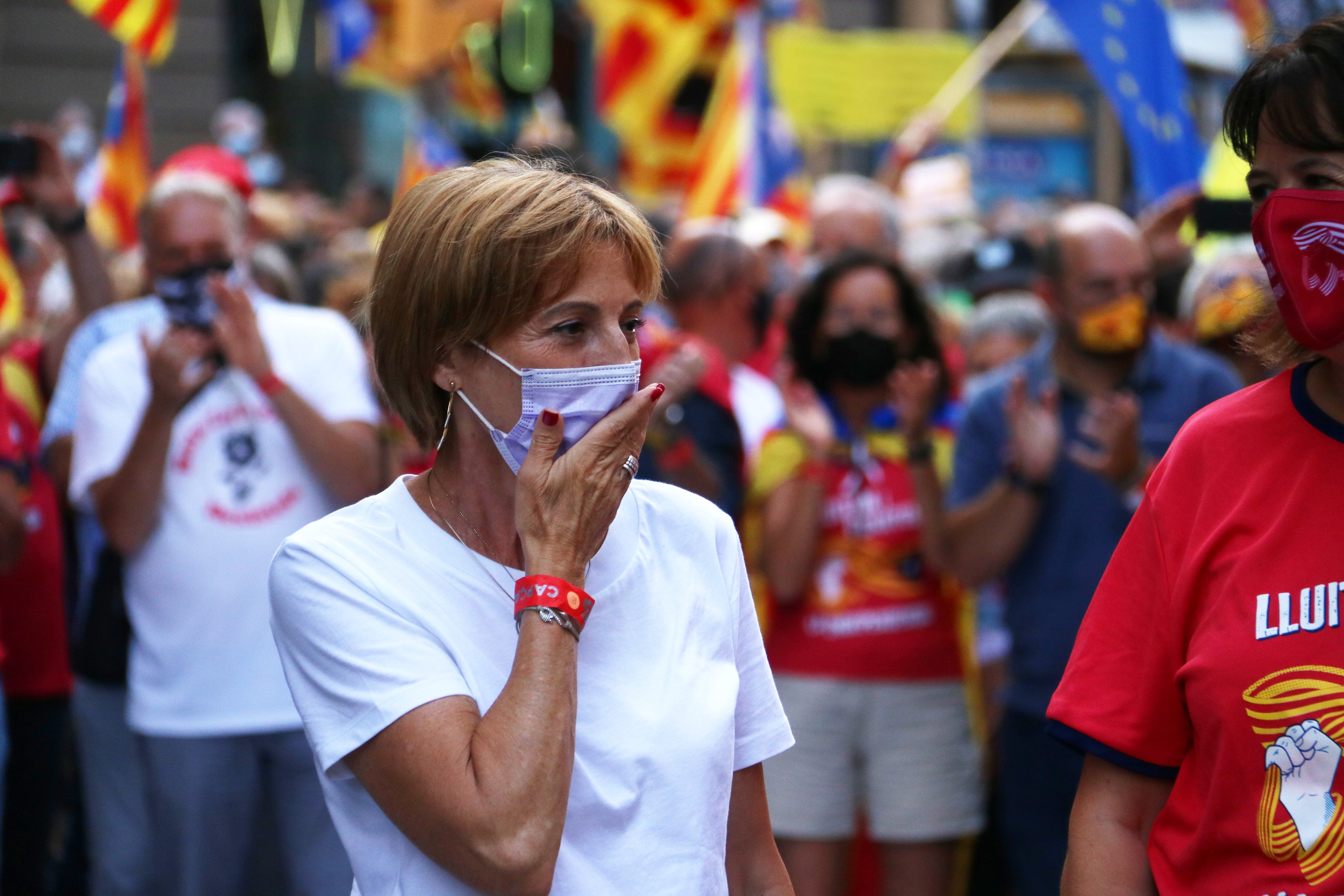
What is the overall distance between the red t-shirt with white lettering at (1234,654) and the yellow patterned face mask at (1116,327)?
2308 mm

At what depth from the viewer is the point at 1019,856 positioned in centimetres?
410

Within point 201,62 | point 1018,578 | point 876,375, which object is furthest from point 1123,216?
point 201,62

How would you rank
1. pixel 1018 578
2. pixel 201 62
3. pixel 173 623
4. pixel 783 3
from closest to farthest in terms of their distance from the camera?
1. pixel 173 623
2. pixel 1018 578
3. pixel 783 3
4. pixel 201 62

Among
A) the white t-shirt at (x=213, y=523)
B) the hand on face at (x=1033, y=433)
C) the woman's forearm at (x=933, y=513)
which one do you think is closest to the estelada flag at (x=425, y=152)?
the white t-shirt at (x=213, y=523)

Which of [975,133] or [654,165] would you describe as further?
[975,133]

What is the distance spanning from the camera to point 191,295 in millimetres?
4062

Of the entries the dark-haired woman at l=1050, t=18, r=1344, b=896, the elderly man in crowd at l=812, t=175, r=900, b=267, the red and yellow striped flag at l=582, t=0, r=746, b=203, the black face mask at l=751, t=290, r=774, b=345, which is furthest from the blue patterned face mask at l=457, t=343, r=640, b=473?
the red and yellow striped flag at l=582, t=0, r=746, b=203

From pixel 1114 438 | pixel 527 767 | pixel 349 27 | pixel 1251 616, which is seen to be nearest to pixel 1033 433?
pixel 1114 438

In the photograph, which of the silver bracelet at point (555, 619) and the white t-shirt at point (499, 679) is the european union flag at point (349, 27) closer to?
the white t-shirt at point (499, 679)

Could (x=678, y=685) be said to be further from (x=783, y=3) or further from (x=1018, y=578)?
(x=783, y=3)

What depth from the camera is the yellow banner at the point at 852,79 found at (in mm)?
10719

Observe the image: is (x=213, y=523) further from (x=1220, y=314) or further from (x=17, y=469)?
(x=1220, y=314)

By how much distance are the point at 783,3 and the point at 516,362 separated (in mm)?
10707

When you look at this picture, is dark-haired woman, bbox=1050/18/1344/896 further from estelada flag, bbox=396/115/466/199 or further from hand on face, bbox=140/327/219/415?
estelada flag, bbox=396/115/466/199
